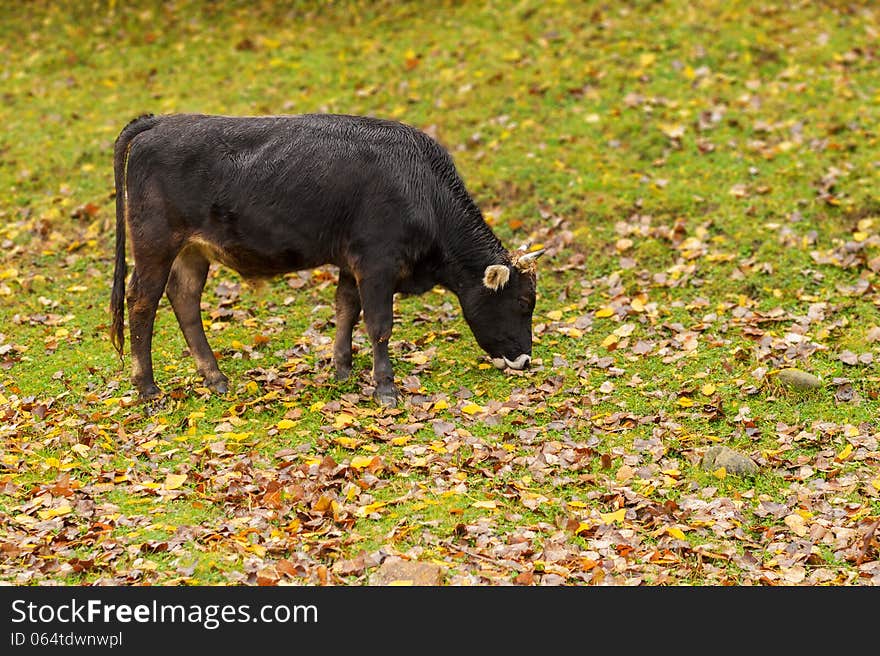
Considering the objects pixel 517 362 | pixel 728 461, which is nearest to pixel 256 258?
pixel 517 362

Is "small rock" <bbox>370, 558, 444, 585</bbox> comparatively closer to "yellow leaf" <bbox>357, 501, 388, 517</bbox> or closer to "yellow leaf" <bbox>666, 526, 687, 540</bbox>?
"yellow leaf" <bbox>357, 501, 388, 517</bbox>

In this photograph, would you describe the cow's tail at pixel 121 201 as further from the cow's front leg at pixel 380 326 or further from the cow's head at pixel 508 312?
the cow's head at pixel 508 312

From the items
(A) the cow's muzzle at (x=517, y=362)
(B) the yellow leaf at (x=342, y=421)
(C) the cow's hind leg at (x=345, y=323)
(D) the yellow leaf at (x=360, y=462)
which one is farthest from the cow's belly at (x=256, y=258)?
(D) the yellow leaf at (x=360, y=462)

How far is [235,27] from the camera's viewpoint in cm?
2081

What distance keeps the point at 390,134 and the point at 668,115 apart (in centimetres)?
693

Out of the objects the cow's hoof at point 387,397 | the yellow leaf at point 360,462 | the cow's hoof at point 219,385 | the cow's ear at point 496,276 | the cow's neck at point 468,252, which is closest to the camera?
the yellow leaf at point 360,462

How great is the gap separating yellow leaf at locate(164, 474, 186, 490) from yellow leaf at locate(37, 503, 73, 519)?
77cm

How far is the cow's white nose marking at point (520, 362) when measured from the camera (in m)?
11.3

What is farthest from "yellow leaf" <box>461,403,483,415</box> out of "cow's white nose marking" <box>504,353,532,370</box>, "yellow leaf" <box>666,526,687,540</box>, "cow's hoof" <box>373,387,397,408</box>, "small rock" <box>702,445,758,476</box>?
"yellow leaf" <box>666,526,687,540</box>

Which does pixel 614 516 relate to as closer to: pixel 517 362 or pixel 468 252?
pixel 517 362

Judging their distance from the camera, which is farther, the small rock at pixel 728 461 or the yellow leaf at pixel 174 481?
the small rock at pixel 728 461

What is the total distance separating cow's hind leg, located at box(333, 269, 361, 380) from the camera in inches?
441

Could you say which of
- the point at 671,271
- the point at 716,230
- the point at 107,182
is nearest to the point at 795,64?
the point at 716,230

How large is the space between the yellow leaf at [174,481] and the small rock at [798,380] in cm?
565
